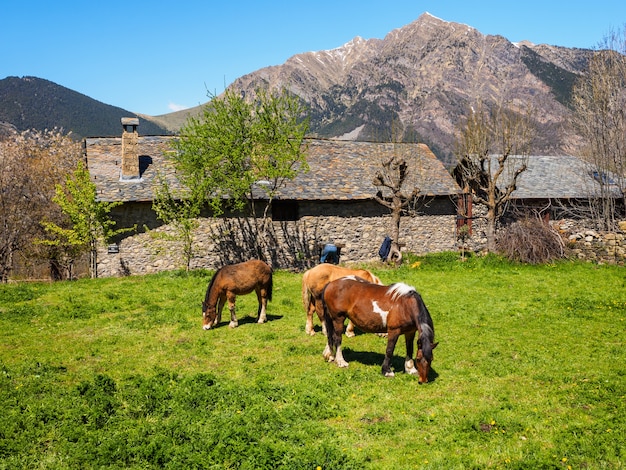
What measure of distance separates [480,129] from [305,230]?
34.5 feet

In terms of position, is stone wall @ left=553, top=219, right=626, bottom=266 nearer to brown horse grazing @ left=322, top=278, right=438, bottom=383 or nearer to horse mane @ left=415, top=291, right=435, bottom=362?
brown horse grazing @ left=322, top=278, right=438, bottom=383

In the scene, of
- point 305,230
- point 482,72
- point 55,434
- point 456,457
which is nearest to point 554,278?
point 305,230

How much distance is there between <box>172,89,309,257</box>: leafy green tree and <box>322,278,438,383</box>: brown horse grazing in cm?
1294

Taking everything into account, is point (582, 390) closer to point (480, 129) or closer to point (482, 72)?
point (480, 129)

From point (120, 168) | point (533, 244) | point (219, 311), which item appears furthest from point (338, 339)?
point (120, 168)

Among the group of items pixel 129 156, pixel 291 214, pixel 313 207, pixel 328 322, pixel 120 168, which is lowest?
pixel 328 322

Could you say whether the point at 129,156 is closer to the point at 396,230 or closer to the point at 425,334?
the point at 396,230

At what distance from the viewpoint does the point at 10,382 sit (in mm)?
8812

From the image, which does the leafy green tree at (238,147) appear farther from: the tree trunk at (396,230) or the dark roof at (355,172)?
the tree trunk at (396,230)

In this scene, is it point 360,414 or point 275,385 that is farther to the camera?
point 275,385

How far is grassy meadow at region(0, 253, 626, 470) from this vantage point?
20.7ft

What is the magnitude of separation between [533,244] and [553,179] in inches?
388

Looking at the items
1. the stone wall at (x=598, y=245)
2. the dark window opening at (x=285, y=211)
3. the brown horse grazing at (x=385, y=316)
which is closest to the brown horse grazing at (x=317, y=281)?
the brown horse grazing at (x=385, y=316)

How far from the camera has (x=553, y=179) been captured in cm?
3084
